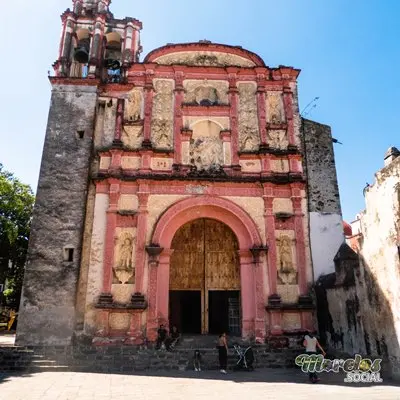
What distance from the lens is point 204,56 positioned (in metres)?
13.6

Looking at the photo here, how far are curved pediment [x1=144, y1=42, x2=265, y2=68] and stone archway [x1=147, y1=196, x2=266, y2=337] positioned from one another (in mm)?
5539

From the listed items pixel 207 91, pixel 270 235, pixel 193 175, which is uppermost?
pixel 207 91

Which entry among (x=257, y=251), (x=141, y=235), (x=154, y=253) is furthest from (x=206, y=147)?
(x=154, y=253)

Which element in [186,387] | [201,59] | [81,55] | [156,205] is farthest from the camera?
[81,55]

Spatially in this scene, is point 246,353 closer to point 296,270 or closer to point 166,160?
point 296,270

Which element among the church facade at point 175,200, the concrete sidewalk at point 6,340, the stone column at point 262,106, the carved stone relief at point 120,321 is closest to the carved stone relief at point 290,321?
the church facade at point 175,200

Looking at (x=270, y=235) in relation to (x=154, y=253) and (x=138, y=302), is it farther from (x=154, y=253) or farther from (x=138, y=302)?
(x=138, y=302)

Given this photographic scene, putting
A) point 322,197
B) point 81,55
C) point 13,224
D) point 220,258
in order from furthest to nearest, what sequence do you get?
point 13,224 → point 81,55 → point 322,197 → point 220,258

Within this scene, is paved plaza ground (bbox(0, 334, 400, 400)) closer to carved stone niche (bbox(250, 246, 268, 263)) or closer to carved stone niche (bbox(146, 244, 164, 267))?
carved stone niche (bbox(146, 244, 164, 267))

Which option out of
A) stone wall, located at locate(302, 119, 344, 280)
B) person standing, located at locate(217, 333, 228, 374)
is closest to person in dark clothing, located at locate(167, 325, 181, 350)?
person standing, located at locate(217, 333, 228, 374)

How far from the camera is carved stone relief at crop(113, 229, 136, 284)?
35.1 ft

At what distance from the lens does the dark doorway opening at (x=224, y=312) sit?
1152 centimetres

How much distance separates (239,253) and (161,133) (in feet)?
15.9

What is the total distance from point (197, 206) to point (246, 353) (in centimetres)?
464
